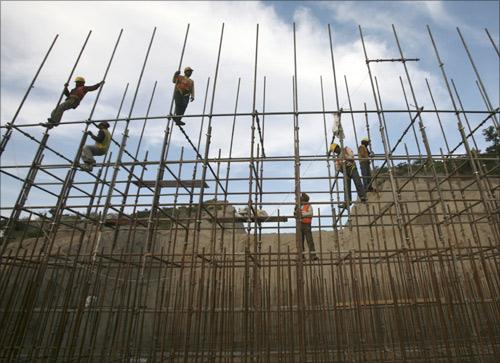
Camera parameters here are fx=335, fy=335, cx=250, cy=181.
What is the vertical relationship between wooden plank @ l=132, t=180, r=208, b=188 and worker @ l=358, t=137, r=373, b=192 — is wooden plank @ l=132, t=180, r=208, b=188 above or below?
below

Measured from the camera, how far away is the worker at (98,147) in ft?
23.7

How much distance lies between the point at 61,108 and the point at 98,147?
1.09 meters

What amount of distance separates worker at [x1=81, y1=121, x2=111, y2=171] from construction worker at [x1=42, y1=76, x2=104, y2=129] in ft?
2.44

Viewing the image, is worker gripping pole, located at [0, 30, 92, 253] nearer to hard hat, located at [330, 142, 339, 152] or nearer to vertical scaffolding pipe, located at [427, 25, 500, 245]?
hard hat, located at [330, 142, 339, 152]

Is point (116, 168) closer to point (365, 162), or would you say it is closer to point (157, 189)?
point (157, 189)

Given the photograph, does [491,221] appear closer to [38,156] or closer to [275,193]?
[275,193]

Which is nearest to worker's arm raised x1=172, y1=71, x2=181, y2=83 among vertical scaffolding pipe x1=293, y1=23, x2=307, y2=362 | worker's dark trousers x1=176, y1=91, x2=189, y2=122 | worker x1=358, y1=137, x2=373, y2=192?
worker's dark trousers x1=176, y1=91, x2=189, y2=122

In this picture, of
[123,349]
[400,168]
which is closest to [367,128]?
[123,349]

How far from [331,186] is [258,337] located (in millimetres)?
4520

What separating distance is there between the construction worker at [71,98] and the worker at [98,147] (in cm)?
74

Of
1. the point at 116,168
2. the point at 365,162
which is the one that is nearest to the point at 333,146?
the point at 365,162

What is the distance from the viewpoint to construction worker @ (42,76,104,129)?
23.0ft

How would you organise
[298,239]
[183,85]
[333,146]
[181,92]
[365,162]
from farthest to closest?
[365,162] < [333,146] < [183,85] < [181,92] < [298,239]

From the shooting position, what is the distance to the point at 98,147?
7512 millimetres
